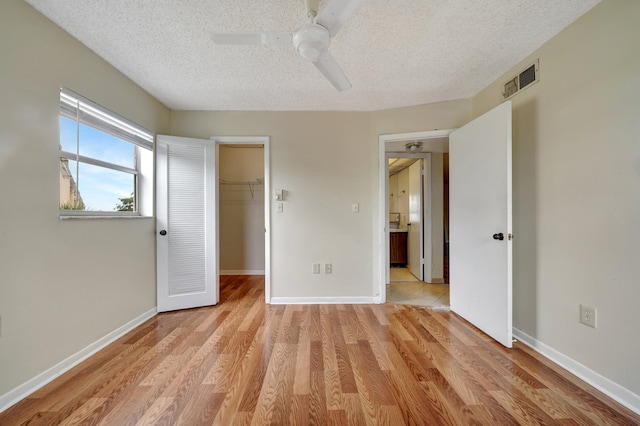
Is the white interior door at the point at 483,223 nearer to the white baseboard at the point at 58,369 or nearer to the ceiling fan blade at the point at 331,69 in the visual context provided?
the ceiling fan blade at the point at 331,69

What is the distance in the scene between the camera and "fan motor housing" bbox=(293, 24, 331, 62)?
1232 millimetres

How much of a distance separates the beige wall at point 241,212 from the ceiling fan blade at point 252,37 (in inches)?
126

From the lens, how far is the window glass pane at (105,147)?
1.92m

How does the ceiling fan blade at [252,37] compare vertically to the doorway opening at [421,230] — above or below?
above

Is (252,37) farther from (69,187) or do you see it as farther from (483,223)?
(483,223)

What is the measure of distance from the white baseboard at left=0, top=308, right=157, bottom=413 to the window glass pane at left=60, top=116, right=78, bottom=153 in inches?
59.6

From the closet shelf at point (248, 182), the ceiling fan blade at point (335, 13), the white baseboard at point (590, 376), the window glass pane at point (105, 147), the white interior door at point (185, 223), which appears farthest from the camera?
the closet shelf at point (248, 182)

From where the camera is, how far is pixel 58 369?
1.63 metres

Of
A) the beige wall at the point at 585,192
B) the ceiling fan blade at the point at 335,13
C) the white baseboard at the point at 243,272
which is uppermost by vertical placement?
the ceiling fan blade at the point at 335,13

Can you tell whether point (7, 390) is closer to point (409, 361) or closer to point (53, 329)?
point (53, 329)

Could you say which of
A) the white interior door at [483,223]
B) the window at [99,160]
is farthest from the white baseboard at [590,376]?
the window at [99,160]

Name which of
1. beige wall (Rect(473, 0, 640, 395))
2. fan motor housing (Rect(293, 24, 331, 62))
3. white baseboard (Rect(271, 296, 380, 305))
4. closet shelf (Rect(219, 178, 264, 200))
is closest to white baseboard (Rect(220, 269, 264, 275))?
closet shelf (Rect(219, 178, 264, 200))

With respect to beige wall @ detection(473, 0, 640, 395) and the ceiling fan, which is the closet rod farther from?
beige wall @ detection(473, 0, 640, 395)

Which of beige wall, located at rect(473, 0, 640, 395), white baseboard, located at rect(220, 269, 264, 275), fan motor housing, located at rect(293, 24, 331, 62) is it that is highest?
fan motor housing, located at rect(293, 24, 331, 62)
